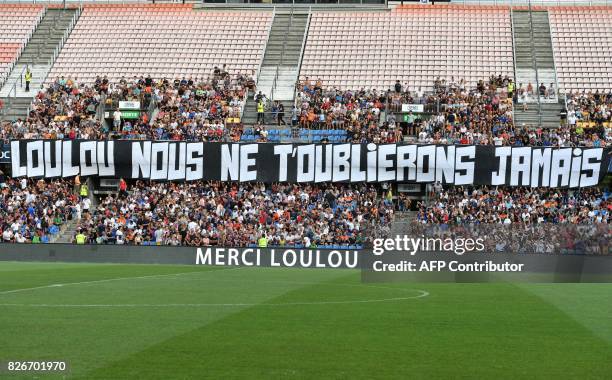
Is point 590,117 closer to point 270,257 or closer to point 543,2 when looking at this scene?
point 543,2

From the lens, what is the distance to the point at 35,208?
54281 mm

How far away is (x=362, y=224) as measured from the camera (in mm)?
50500

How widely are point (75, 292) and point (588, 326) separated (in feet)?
39.7

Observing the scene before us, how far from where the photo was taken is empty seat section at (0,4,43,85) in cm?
6869

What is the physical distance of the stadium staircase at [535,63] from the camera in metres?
58.7

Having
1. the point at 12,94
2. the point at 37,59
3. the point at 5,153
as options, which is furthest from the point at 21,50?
the point at 5,153

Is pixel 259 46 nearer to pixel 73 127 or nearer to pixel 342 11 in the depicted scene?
pixel 342 11

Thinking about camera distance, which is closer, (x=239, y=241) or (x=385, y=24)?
(x=239, y=241)

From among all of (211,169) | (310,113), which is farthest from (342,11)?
(211,169)

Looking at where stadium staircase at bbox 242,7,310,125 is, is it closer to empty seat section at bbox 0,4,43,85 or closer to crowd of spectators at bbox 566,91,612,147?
crowd of spectators at bbox 566,91,612,147

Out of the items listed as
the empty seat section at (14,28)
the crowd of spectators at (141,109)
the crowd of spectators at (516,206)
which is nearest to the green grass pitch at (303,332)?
the crowd of spectators at (516,206)

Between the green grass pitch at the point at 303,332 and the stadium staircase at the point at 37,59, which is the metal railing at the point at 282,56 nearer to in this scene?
the stadium staircase at the point at 37,59

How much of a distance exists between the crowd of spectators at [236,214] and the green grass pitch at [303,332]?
23.0 m

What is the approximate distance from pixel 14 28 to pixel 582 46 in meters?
39.0
